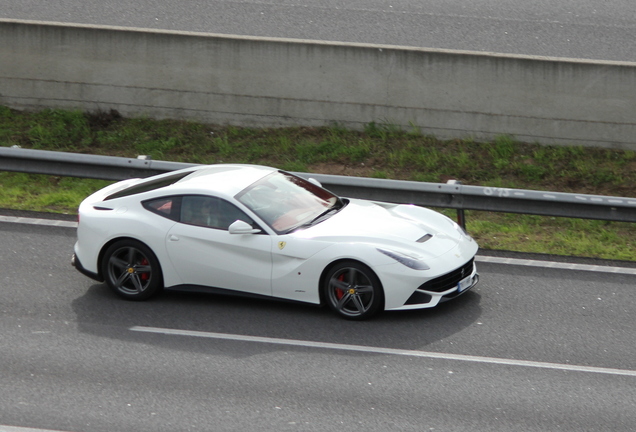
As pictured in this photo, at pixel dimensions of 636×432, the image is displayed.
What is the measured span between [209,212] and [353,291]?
1.67 meters

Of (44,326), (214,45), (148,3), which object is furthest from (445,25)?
(44,326)

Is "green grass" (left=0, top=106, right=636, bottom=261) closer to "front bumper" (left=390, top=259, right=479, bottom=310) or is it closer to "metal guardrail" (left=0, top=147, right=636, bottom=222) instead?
"metal guardrail" (left=0, top=147, right=636, bottom=222)

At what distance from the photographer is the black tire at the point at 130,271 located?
8.64 meters

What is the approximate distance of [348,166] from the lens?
13219 mm

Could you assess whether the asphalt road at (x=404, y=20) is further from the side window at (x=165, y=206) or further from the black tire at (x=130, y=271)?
the black tire at (x=130, y=271)

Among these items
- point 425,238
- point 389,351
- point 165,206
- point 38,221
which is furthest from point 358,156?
point 389,351

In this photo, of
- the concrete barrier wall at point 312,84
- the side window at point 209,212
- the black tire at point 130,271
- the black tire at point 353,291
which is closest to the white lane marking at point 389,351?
the black tire at point 353,291

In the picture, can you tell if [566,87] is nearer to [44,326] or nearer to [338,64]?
[338,64]

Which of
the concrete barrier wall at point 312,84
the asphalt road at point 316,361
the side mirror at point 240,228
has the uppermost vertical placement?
the concrete barrier wall at point 312,84

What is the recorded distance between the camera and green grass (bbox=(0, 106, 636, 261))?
38.0 feet

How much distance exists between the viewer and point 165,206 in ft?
28.5

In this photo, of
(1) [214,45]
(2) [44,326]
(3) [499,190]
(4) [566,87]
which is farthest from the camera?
(1) [214,45]

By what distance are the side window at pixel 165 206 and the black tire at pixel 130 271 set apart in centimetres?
38

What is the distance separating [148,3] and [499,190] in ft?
33.5
